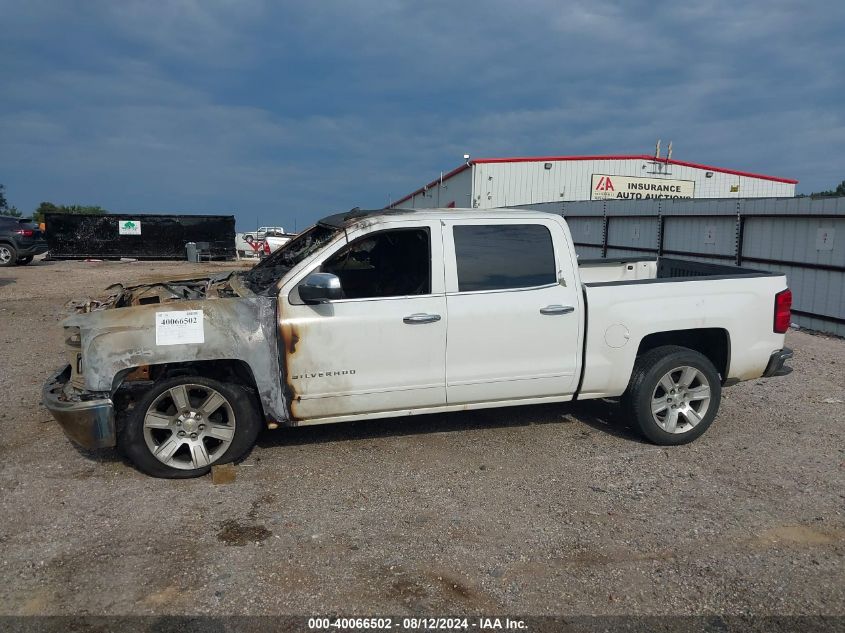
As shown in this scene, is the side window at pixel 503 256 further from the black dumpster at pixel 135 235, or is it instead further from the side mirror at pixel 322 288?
the black dumpster at pixel 135 235

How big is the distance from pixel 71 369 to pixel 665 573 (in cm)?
414

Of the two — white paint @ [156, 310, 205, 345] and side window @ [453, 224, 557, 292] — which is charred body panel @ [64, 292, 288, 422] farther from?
side window @ [453, 224, 557, 292]

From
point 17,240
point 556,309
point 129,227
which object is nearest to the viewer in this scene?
point 556,309

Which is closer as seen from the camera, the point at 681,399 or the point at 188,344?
the point at 188,344

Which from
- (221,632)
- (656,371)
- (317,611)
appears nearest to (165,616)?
(221,632)

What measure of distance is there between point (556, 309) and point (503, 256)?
0.56 meters

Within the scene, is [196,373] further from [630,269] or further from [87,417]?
[630,269]

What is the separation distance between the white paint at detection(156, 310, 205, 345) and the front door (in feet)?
1.85

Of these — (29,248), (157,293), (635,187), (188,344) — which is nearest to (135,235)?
(29,248)

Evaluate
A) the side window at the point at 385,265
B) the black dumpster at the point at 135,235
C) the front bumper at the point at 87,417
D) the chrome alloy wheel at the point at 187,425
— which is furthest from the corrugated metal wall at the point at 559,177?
the front bumper at the point at 87,417

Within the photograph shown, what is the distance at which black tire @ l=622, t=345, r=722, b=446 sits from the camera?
5402mm

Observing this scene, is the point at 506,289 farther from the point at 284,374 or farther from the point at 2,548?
the point at 2,548

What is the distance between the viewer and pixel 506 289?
514 cm

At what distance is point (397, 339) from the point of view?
193 inches
